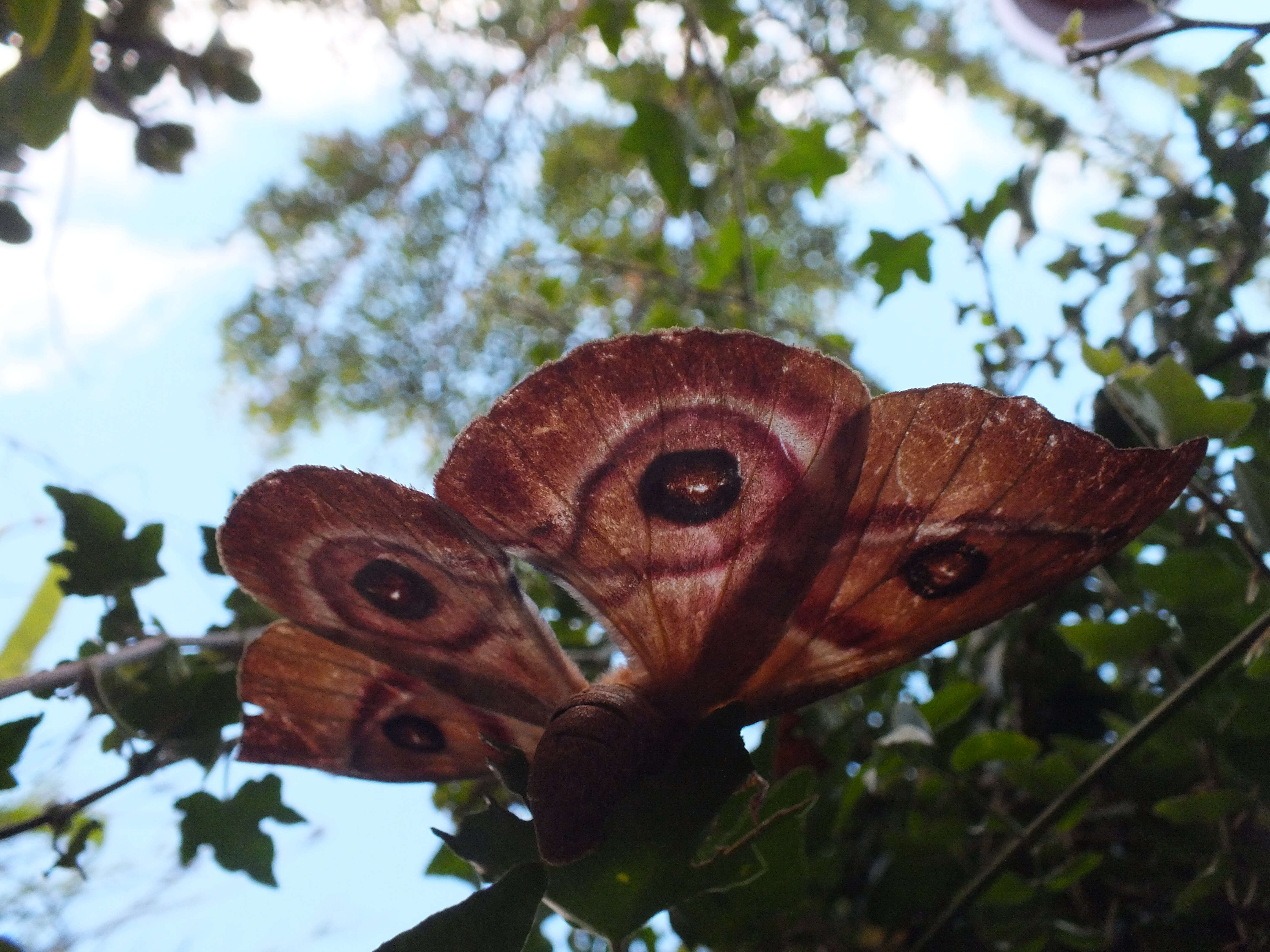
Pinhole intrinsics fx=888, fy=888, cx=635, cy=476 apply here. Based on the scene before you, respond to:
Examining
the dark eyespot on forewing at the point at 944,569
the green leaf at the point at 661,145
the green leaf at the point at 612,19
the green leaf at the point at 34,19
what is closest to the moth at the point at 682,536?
the dark eyespot on forewing at the point at 944,569

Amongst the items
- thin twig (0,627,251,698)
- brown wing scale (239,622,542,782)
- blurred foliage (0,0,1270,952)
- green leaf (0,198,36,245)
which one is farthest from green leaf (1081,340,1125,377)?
green leaf (0,198,36,245)

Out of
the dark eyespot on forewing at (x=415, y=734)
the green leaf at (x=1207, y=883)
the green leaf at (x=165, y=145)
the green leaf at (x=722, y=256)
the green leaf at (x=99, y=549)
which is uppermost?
the green leaf at (x=722, y=256)

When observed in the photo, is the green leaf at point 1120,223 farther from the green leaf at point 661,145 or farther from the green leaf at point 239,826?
the green leaf at point 239,826

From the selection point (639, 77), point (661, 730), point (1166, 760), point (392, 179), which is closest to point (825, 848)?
point (1166, 760)

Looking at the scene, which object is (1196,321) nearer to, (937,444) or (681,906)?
(937,444)

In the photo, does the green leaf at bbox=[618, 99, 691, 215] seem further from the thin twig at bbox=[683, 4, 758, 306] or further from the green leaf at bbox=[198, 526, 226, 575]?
the green leaf at bbox=[198, 526, 226, 575]

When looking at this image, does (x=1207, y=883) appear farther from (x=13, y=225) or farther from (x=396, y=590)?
(x=13, y=225)

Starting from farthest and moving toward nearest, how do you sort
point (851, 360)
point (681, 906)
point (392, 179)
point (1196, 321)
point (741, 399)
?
point (392, 179) < point (851, 360) < point (1196, 321) < point (681, 906) < point (741, 399)
